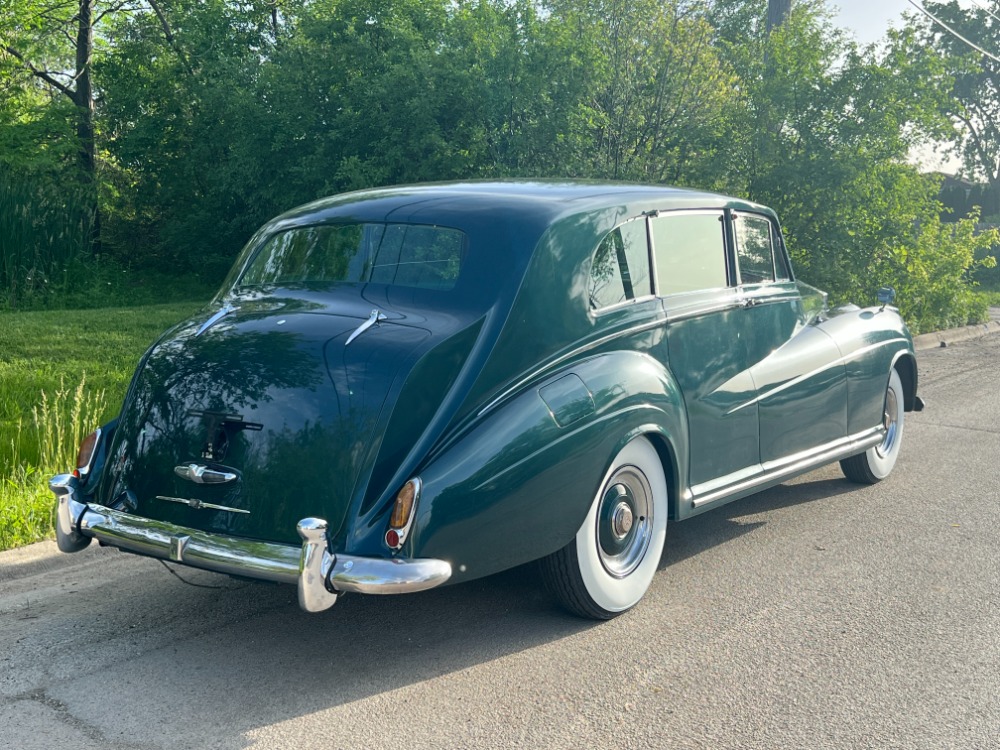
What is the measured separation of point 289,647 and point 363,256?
5.47ft

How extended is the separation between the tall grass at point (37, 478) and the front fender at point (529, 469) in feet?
8.98

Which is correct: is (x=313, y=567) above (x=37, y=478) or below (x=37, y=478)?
above

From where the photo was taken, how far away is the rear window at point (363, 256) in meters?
4.53

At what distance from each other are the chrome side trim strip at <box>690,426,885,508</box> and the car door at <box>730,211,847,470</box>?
2 cm

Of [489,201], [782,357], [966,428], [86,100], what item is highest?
[86,100]

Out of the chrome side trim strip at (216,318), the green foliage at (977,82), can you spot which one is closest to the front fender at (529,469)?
the chrome side trim strip at (216,318)

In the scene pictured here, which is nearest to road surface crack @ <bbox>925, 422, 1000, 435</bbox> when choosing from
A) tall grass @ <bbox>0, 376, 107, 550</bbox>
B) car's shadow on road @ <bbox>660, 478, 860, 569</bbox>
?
car's shadow on road @ <bbox>660, 478, 860, 569</bbox>

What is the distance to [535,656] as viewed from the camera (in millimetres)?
4121

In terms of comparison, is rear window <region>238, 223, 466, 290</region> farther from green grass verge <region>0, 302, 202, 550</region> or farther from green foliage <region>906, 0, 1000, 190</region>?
green foliage <region>906, 0, 1000, 190</region>

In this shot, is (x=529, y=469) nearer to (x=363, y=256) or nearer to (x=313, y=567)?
(x=313, y=567)

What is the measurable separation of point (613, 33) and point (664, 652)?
1206 cm

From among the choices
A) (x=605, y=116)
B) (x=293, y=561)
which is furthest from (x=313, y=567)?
(x=605, y=116)

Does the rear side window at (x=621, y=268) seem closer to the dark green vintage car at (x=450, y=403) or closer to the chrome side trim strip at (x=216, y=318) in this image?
the dark green vintage car at (x=450, y=403)

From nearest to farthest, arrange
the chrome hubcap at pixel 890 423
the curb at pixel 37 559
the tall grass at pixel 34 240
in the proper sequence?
the curb at pixel 37 559, the chrome hubcap at pixel 890 423, the tall grass at pixel 34 240
